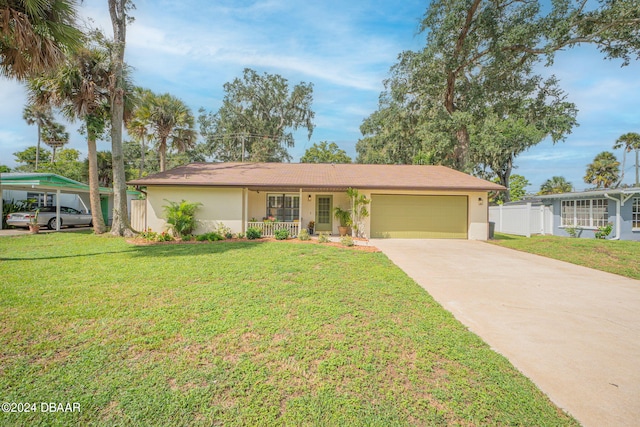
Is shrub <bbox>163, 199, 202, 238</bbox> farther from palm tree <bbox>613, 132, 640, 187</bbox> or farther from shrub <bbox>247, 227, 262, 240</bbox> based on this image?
palm tree <bbox>613, 132, 640, 187</bbox>

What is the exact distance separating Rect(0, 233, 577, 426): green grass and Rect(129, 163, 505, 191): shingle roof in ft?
22.4

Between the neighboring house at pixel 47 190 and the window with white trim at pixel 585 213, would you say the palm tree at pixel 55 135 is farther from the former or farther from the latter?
the window with white trim at pixel 585 213

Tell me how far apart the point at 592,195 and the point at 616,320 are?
13.6 metres

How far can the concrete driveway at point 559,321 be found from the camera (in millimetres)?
2521

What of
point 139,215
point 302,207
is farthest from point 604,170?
point 139,215

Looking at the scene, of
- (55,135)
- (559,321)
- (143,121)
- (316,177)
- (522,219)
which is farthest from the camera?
(55,135)

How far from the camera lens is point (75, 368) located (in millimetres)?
2674

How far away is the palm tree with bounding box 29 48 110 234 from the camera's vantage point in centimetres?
1101

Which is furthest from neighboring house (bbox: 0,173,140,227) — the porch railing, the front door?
the front door

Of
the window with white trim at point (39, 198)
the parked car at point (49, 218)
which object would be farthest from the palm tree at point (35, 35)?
the window with white trim at point (39, 198)

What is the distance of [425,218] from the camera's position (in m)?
13.1

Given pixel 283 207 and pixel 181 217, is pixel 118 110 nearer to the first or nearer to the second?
pixel 181 217

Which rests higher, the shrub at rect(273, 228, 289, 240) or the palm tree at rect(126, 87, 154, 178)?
the palm tree at rect(126, 87, 154, 178)

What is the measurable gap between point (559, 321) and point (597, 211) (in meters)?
14.7
